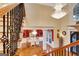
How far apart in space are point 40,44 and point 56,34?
0.37 m

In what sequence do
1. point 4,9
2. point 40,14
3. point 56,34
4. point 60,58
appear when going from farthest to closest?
point 40,14 < point 56,34 < point 4,9 < point 60,58

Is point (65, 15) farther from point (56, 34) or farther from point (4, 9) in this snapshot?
point (4, 9)

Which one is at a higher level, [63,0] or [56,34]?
[63,0]

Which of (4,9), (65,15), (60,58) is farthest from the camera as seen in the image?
(65,15)

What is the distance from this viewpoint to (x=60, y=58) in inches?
40.3

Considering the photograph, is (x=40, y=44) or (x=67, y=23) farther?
(x=67, y=23)

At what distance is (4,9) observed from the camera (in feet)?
3.88

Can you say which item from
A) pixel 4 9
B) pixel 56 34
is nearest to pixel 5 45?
pixel 4 9

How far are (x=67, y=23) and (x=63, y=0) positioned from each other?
2.00 m

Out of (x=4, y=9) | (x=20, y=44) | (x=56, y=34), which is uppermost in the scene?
(x=4, y=9)

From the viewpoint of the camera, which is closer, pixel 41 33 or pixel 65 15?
pixel 41 33

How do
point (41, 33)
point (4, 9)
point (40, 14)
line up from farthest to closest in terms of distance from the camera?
point (40, 14) < point (41, 33) < point (4, 9)

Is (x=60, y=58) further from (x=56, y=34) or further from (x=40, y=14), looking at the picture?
(x=40, y=14)

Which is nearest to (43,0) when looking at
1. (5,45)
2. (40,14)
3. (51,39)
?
(5,45)
